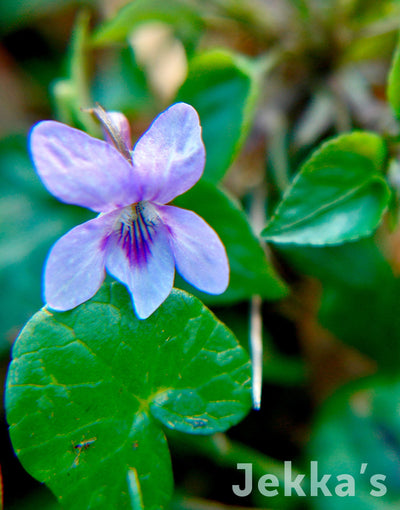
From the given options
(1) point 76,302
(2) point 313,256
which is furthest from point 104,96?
(1) point 76,302

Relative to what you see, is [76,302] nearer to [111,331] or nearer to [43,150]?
[111,331]

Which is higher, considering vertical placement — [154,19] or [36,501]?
[154,19]

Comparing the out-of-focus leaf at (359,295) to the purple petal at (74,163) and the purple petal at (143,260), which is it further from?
the purple petal at (74,163)

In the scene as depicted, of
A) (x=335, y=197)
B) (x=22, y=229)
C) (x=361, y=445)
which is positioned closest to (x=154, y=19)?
(x=22, y=229)

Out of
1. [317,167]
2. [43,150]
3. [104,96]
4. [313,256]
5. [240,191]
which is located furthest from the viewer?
[104,96]

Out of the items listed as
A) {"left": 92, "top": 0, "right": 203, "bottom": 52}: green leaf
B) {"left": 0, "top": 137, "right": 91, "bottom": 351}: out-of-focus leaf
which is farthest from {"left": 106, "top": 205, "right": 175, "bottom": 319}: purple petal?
{"left": 92, "top": 0, "right": 203, "bottom": 52}: green leaf

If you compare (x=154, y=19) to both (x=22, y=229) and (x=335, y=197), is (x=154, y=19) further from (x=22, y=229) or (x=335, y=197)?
(x=335, y=197)
